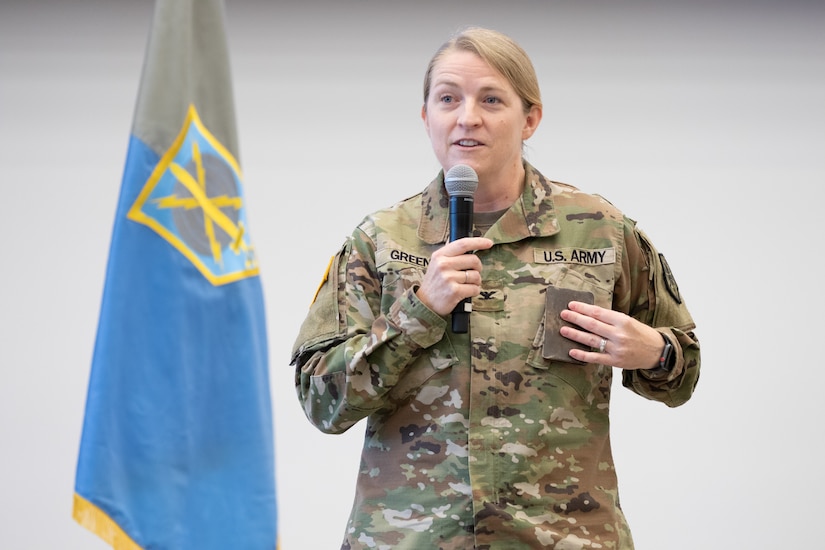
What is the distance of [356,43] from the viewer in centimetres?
387

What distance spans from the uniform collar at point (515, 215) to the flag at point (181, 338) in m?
0.52

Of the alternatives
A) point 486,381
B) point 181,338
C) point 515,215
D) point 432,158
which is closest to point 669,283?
point 515,215

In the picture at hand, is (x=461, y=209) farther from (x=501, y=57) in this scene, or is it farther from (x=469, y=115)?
(x=501, y=57)

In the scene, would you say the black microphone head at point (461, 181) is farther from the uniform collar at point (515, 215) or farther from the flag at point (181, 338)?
the flag at point (181, 338)

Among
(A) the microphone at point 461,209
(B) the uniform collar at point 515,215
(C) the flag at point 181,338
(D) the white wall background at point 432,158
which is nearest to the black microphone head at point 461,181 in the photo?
(A) the microphone at point 461,209

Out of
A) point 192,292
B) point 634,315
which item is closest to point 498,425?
point 634,315

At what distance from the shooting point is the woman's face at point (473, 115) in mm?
1986

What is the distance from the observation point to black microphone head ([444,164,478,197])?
190cm

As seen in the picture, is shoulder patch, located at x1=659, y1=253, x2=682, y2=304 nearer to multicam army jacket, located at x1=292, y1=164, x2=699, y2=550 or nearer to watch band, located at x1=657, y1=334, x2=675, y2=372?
multicam army jacket, located at x1=292, y1=164, x2=699, y2=550

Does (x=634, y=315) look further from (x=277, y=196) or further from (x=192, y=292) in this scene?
(x=277, y=196)

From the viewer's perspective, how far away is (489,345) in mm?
1940

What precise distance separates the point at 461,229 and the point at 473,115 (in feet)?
0.79

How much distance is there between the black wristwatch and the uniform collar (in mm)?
308

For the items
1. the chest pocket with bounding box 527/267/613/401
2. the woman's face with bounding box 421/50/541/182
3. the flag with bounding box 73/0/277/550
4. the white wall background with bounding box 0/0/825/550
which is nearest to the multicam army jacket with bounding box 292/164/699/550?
the chest pocket with bounding box 527/267/613/401
